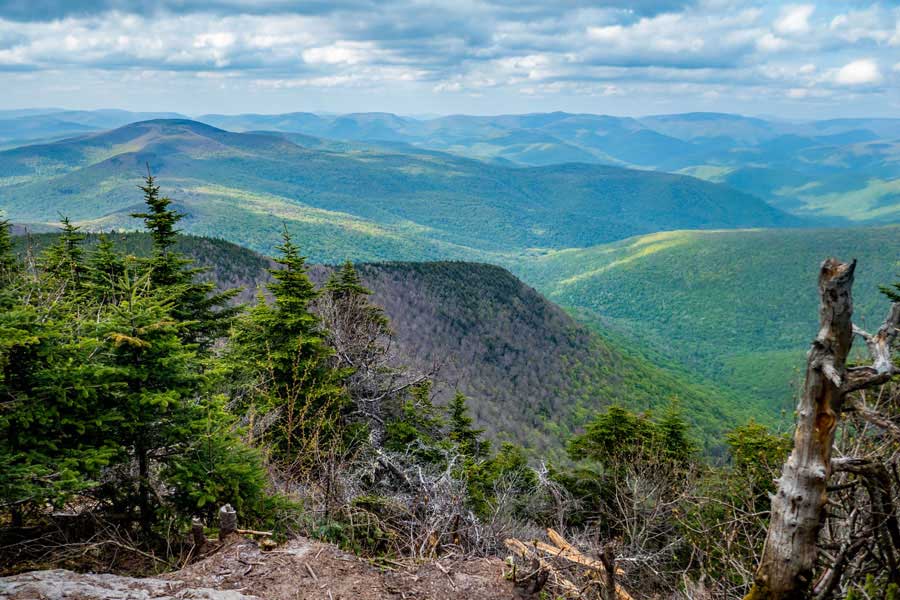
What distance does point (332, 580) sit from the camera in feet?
21.0

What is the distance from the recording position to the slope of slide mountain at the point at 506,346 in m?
64.2

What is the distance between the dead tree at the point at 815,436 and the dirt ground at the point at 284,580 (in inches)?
132

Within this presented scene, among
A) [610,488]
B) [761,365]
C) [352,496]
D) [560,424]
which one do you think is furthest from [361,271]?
[761,365]

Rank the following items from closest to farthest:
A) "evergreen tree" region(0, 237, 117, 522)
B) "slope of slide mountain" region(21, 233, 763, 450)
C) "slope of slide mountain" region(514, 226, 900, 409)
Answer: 1. "evergreen tree" region(0, 237, 117, 522)
2. "slope of slide mountain" region(21, 233, 763, 450)
3. "slope of slide mountain" region(514, 226, 900, 409)

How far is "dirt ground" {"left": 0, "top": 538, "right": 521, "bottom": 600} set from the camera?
566 centimetres

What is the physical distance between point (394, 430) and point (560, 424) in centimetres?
4905

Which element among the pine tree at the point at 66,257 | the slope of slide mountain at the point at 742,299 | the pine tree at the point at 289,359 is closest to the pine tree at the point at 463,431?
the pine tree at the point at 289,359

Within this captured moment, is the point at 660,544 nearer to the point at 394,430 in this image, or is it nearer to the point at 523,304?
the point at 394,430

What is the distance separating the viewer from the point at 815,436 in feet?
12.4

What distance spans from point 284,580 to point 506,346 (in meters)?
71.7

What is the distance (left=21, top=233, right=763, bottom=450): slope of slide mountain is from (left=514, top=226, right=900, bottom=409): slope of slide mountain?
140ft

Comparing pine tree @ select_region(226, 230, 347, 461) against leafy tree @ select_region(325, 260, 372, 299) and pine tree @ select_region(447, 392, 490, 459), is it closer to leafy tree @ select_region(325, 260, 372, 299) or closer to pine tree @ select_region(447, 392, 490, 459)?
leafy tree @ select_region(325, 260, 372, 299)

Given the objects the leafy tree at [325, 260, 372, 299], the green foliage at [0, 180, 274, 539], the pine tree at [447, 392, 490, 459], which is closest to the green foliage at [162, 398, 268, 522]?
the green foliage at [0, 180, 274, 539]

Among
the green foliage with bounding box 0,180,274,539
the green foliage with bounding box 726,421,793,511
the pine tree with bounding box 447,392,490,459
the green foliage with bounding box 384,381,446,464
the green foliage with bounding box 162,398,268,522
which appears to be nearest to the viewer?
the green foliage with bounding box 0,180,274,539
